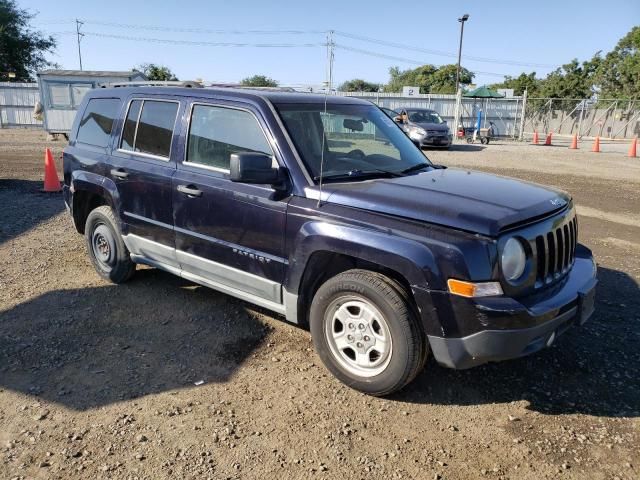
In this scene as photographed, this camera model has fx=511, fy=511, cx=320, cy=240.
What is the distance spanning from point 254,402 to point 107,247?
2.81 meters

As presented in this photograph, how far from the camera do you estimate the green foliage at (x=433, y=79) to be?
85375mm

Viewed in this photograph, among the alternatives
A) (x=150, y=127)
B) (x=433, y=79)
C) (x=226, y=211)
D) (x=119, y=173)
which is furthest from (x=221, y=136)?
(x=433, y=79)

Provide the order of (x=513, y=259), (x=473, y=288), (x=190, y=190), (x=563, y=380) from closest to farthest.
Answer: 1. (x=473, y=288)
2. (x=513, y=259)
3. (x=563, y=380)
4. (x=190, y=190)

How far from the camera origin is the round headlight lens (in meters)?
2.92

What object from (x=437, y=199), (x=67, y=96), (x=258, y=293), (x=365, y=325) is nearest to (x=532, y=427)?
(x=365, y=325)

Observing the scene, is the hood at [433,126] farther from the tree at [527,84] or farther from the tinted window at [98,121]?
the tree at [527,84]

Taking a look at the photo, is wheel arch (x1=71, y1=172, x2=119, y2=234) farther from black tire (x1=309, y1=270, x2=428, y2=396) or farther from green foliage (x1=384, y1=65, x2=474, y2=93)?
green foliage (x1=384, y1=65, x2=474, y2=93)

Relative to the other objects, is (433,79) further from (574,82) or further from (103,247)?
(103,247)

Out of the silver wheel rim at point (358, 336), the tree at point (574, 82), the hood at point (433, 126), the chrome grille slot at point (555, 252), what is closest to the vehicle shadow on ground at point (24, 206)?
the silver wheel rim at point (358, 336)

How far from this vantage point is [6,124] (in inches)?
1160

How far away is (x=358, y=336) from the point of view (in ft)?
11.1

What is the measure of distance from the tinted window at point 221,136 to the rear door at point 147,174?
0.23 metres

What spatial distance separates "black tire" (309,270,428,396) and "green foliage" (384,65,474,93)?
7580 centimetres

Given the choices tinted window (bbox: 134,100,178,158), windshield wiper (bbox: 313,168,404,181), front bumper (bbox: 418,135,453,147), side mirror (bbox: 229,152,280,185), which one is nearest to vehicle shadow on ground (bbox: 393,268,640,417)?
windshield wiper (bbox: 313,168,404,181)
